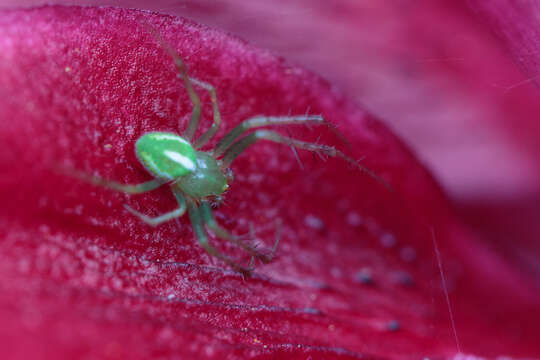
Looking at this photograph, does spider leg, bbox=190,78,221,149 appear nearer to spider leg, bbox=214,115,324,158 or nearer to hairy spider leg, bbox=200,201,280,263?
spider leg, bbox=214,115,324,158

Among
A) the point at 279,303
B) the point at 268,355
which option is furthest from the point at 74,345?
the point at 279,303

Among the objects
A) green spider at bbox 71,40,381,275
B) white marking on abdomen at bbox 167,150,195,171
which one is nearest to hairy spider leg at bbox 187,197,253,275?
green spider at bbox 71,40,381,275

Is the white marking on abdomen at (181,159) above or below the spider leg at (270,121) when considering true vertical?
below

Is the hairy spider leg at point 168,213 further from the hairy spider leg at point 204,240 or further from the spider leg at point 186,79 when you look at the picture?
the spider leg at point 186,79

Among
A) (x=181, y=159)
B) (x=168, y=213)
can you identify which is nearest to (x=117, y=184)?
(x=168, y=213)

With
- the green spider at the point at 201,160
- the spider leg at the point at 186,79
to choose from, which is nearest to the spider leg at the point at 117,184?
the green spider at the point at 201,160

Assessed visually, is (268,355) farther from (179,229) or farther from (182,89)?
(182,89)

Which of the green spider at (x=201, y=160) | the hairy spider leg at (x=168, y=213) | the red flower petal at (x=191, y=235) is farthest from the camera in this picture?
the green spider at (x=201, y=160)

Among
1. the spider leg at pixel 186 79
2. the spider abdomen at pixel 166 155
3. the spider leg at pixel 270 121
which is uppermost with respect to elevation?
the spider leg at pixel 186 79
